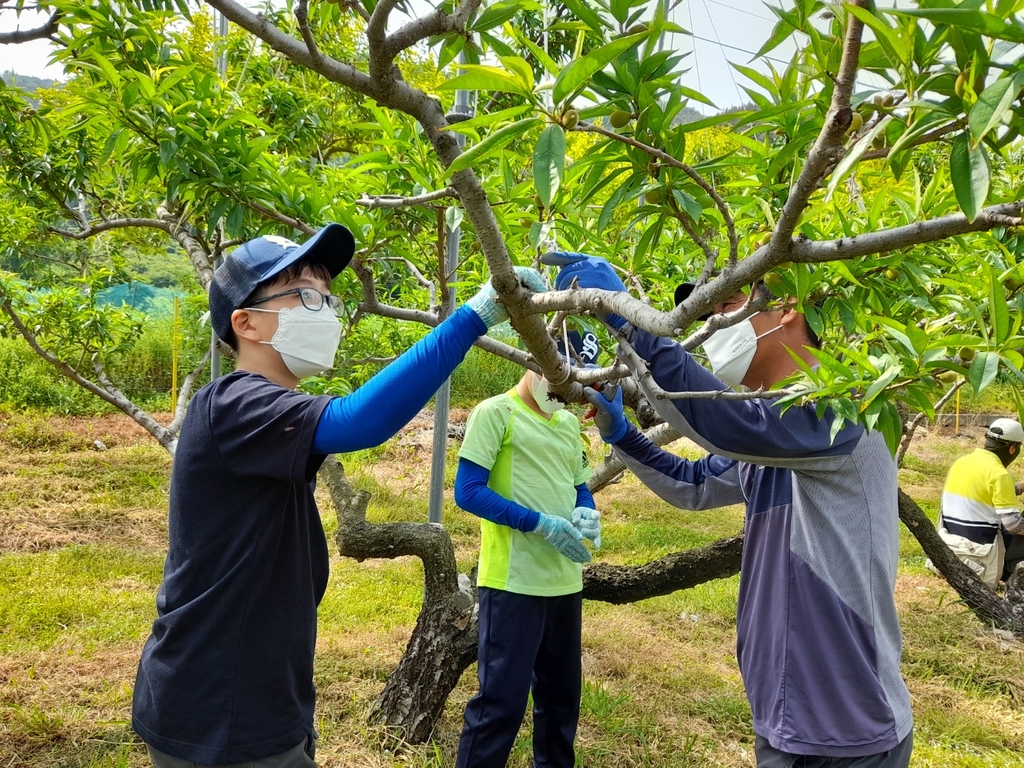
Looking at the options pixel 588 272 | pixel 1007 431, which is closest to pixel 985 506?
pixel 1007 431

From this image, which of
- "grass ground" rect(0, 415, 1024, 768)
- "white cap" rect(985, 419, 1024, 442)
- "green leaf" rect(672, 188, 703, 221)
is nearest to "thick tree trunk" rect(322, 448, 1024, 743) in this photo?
"grass ground" rect(0, 415, 1024, 768)

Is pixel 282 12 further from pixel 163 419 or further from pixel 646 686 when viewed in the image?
pixel 163 419

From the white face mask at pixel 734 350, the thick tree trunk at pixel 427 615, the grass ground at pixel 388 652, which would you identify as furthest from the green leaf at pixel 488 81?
the grass ground at pixel 388 652

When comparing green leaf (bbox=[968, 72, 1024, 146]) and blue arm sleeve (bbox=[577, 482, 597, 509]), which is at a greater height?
green leaf (bbox=[968, 72, 1024, 146])

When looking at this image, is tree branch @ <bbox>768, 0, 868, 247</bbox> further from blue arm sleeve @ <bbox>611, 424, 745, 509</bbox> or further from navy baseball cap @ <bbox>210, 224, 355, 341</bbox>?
blue arm sleeve @ <bbox>611, 424, 745, 509</bbox>

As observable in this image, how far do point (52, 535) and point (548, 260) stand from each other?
5134 millimetres

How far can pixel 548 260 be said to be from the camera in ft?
5.16

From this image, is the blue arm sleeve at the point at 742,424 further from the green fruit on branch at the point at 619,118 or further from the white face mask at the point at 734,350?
the green fruit on branch at the point at 619,118

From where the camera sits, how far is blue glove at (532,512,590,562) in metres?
2.49

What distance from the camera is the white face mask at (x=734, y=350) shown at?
1.63 m

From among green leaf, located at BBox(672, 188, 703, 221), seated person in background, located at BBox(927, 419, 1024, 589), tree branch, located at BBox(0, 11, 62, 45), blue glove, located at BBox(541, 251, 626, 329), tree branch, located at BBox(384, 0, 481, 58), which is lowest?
seated person in background, located at BBox(927, 419, 1024, 589)

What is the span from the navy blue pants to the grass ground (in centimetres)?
31

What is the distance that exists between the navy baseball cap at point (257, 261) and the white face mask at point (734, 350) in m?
0.80

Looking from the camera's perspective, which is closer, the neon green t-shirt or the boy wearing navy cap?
the boy wearing navy cap
